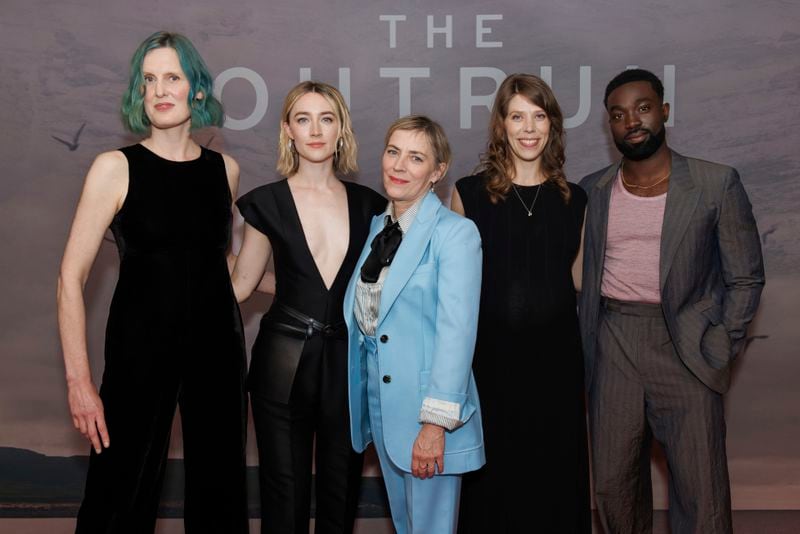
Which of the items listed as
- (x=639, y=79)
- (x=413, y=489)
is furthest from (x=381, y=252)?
(x=639, y=79)

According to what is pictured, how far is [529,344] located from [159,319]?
4.13ft

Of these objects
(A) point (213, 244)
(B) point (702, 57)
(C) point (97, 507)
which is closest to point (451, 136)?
(B) point (702, 57)

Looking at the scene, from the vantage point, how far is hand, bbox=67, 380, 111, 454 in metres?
2.46

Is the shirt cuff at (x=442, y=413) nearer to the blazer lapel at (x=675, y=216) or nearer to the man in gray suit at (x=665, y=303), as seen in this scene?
the man in gray suit at (x=665, y=303)

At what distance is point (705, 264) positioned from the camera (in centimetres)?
293

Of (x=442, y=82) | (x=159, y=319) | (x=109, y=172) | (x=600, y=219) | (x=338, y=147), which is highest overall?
(x=442, y=82)

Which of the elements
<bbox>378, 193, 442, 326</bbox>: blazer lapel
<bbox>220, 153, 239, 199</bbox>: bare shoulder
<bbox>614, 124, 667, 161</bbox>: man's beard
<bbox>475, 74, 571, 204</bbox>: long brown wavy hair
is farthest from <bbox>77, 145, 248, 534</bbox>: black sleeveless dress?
<bbox>614, 124, 667, 161</bbox>: man's beard

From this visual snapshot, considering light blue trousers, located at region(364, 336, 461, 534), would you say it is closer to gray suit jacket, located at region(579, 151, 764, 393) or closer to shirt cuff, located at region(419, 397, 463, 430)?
shirt cuff, located at region(419, 397, 463, 430)

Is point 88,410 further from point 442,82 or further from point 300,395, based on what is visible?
point 442,82

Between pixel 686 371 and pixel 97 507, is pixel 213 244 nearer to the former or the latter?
pixel 97 507

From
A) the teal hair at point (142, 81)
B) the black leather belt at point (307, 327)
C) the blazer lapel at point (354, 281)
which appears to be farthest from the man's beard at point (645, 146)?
the teal hair at point (142, 81)

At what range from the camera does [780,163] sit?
4.33m

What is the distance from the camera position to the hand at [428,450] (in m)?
2.45

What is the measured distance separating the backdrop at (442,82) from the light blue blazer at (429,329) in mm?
1971
